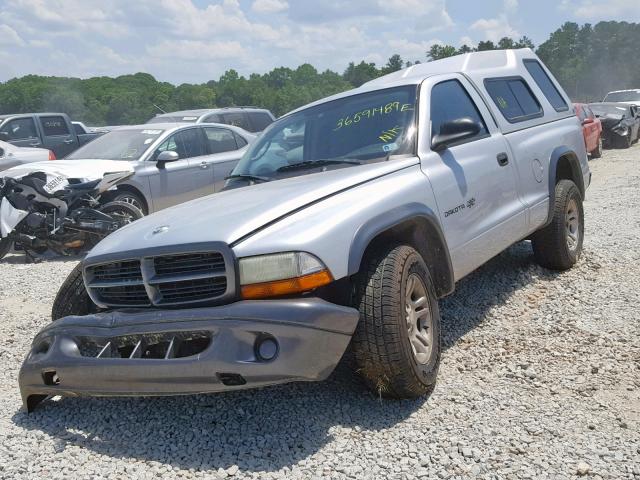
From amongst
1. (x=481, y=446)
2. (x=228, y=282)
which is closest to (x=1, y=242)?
(x=228, y=282)

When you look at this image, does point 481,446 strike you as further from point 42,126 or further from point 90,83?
point 90,83

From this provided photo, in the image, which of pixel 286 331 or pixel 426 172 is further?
pixel 426 172

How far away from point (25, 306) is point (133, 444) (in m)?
3.35

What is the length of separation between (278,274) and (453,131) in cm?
177

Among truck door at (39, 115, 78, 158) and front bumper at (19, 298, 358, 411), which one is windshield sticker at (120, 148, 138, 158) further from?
truck door at (39, 115, 78, 158)

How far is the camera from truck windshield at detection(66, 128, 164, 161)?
1016cm

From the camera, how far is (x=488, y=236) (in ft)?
16.1

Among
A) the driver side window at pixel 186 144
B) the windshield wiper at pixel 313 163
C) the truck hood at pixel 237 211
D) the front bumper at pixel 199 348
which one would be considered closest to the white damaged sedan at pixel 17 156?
the driver side window at pixel 186 144

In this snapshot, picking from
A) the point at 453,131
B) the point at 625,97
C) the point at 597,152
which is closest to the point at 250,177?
the point at 453,131

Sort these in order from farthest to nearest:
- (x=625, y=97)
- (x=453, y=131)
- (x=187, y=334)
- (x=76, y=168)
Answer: (x=625, y=97)
(x=76, y=168)
(x=453, y=131)
(x=187, y=334)

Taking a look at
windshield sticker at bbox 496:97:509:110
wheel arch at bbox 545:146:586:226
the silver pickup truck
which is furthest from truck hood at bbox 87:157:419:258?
wheel arch at bbox 545:146:586:226

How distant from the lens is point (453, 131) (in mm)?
4480

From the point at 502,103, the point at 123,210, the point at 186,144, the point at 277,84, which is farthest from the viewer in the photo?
the point at 277,84

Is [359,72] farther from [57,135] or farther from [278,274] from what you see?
[278,274]
